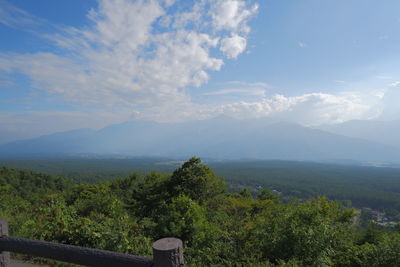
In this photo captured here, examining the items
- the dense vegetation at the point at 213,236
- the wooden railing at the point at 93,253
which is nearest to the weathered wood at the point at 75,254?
the wooden railing at the point at 93,253

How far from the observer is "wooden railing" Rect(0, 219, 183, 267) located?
1.48m

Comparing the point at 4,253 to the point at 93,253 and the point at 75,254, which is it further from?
the point at 93,253

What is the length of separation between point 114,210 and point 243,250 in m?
4.34

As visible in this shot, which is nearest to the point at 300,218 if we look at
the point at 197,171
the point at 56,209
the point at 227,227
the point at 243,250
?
the point at 243,250

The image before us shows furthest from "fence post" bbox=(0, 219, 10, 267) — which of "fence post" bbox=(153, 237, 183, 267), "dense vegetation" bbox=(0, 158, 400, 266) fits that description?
"dense vegetation" bbox=(0, 158, 400, 266)

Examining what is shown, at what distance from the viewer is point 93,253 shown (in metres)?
1.71

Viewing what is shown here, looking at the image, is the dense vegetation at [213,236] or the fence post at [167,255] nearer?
the fence post at [167,255]

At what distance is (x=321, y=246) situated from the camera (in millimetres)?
5609

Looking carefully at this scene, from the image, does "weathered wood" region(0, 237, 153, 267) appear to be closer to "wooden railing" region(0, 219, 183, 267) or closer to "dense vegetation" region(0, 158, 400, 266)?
"wooden railing" region(0, 219, 183, 267)

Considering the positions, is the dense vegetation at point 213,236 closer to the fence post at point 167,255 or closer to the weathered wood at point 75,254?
the weathered wood at point 75,254

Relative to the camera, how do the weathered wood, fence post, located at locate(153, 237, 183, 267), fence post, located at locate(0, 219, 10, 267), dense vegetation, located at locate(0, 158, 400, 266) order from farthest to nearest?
dense vegetation, located at locate(0, 158, 400, 266), fence post, located at locate(0, 219, 10, 267), the weathered wood, fence post, located at locate(153, 237, 183, 267)

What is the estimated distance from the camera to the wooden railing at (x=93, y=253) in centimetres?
148

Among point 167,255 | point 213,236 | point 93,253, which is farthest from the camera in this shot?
point 213,236

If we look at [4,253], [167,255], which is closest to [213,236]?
[4,253]
